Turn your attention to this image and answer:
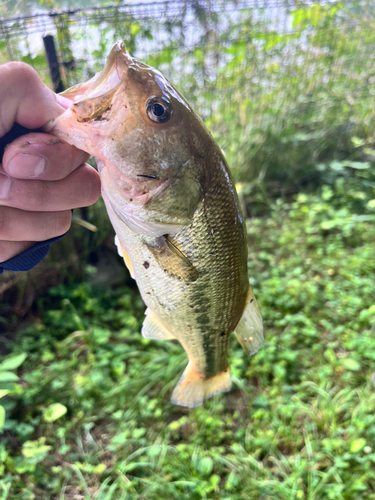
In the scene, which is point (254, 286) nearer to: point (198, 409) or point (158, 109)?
point (198, 409)

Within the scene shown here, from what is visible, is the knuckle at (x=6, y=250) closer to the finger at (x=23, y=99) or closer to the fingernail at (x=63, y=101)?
the finger at (x=23, y=99)

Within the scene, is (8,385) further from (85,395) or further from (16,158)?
(16,158)

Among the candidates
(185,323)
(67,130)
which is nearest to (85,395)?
(185,323)

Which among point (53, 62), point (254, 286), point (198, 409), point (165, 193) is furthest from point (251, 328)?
point (53, 62)

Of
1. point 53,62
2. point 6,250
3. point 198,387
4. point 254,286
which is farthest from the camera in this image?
point 254,286

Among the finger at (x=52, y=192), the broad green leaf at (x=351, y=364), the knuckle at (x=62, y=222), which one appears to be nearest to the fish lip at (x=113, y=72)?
the finger at (x=52, y=192)

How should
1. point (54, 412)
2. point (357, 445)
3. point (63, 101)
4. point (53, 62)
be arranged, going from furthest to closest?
point (53, 62) < point (54, 412) < point (357, 445) < point (63, 101)

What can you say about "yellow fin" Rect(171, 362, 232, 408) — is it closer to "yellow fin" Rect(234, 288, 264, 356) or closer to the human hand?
"yellow fin" Rect(234, 288, 264, 356)

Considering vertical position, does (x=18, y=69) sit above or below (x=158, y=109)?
above
